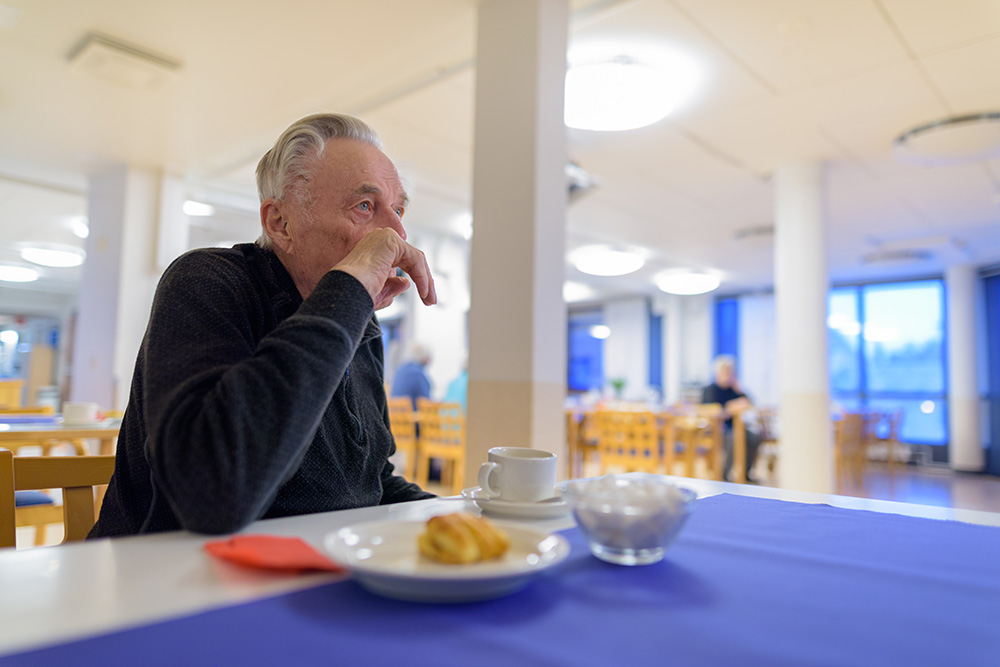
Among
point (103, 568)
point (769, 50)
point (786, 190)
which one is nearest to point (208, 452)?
point (103, 568)

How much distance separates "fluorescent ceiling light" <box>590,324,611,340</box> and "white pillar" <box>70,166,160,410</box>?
26.3 feet

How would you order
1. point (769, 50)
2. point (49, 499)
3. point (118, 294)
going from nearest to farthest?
1. point (49, 499)
2. point (769, 50)
3. point (118, 294)

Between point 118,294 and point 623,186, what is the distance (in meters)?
4.30

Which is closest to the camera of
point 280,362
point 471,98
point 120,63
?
point 280,362

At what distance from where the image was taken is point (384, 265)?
2.87ft

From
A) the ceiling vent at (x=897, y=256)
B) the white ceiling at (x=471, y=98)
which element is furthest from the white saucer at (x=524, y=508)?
the ceiling vent at (x=897, y=256)

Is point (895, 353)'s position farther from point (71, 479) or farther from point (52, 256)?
point (52, 256)

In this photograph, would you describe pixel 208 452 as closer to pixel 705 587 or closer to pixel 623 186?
pixel 705 587

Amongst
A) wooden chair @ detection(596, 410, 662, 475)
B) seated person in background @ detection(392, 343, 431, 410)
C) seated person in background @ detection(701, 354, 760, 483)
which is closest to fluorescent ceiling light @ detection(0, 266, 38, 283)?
seated person in background @ detection(392, 343, 431, 410)

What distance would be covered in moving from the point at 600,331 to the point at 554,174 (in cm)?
961

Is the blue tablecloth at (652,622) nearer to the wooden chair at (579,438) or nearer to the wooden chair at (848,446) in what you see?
the wooden chair at (579,438)

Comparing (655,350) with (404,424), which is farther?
(655,350)

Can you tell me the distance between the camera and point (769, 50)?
3.05 meters

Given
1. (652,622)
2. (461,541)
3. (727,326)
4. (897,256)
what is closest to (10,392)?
(461,541)
